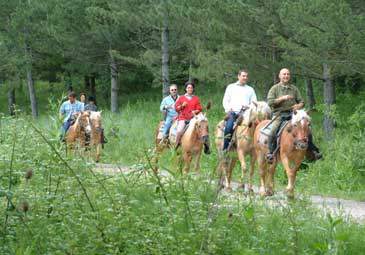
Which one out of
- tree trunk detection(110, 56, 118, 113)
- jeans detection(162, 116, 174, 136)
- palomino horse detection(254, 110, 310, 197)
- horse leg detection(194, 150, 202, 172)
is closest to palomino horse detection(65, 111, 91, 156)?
jeans detection(162, 116, 174, 136)

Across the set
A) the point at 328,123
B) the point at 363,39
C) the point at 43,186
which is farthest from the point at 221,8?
the point at 43,186

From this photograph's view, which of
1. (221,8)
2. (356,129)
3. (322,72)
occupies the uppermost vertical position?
(221,8)

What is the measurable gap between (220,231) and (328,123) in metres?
16.1

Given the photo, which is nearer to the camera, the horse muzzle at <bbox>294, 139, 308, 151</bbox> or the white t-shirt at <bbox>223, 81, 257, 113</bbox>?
the horse muzzle at <bbox>294, 139, 308, 151</bbox>

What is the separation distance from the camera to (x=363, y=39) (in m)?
18.2

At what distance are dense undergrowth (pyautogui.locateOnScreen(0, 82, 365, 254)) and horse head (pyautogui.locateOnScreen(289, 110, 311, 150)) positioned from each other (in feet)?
14.0

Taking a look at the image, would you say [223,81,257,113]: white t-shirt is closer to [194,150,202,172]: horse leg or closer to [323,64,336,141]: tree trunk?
[194,150,202,172]: horse leg

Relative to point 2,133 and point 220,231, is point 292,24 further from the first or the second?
point 220,231

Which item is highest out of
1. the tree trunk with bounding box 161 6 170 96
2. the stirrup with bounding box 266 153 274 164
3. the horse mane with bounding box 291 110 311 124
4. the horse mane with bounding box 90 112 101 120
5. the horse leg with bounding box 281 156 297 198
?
the tree trunk with bounding box 161 6 170 96

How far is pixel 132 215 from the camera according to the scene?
309 inches

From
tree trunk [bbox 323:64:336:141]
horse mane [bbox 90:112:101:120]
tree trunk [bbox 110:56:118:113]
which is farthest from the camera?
tree trunk [bbox 110:56:118:113]

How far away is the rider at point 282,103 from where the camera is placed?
14.8m

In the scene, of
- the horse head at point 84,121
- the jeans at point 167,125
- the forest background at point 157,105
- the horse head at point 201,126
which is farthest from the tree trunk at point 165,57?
the horse head at point 201,126

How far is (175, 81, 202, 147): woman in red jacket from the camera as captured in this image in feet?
56.1
